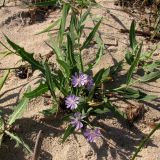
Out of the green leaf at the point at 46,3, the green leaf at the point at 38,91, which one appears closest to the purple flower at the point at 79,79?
the green leaf at the point at 38,91

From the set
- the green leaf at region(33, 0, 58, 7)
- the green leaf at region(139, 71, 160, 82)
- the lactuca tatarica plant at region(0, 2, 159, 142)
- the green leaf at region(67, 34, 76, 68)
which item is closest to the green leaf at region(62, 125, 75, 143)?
the lactuca tatarica plant at region(0, 2, 159, 142)

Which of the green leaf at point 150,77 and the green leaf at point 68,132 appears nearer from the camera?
the green leaf at point 68,132

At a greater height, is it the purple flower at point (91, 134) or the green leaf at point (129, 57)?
the green leaf at point (129, 57)

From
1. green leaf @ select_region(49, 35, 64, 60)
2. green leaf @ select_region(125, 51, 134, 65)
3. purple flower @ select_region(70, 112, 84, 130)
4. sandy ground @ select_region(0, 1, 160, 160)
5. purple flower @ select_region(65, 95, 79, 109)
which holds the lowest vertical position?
sandy ground @ select_region(0, 1, 160, 160)

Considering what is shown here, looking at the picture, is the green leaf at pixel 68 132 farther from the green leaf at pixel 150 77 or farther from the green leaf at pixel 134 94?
the green leaf at pixel 150 77

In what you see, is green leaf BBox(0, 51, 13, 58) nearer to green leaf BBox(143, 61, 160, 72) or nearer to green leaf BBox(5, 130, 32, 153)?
green leaf BBox(5, 130, 32, 153)

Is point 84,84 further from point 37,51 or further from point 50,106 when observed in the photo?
point 37,51
